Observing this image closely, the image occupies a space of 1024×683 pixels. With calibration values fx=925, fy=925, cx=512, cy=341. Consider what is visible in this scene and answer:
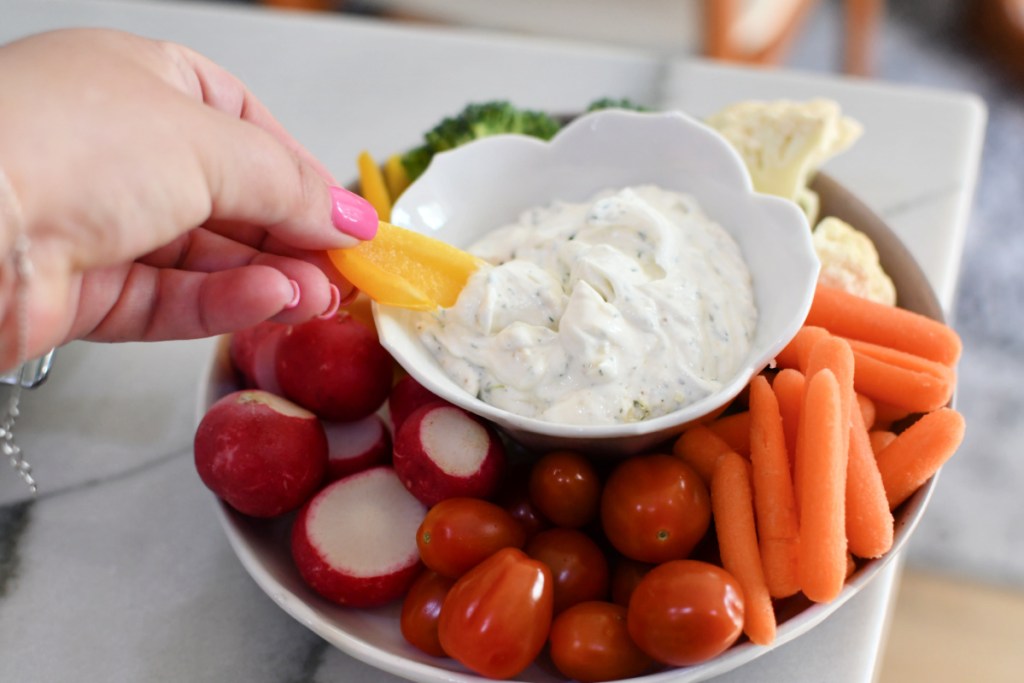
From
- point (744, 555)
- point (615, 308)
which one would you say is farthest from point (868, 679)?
point (615, 308)

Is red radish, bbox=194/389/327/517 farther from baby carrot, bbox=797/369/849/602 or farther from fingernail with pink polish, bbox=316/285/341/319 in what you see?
baby carrot, bbox=797/369/849/602

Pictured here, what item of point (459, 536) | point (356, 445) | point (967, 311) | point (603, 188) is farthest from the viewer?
point (967, 311)

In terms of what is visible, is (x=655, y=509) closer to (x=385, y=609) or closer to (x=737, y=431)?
(x=737, y=431)

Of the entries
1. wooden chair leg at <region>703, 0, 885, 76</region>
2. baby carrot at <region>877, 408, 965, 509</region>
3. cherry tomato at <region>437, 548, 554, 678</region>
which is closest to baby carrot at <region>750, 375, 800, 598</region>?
baby carrot at <region>877, 408, 965, 509</region>

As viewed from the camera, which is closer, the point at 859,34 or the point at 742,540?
the point at 742,540

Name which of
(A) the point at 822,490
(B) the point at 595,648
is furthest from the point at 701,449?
(B) the point at 595,648

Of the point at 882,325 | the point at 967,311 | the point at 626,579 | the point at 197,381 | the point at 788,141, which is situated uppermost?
the point at 788,141
